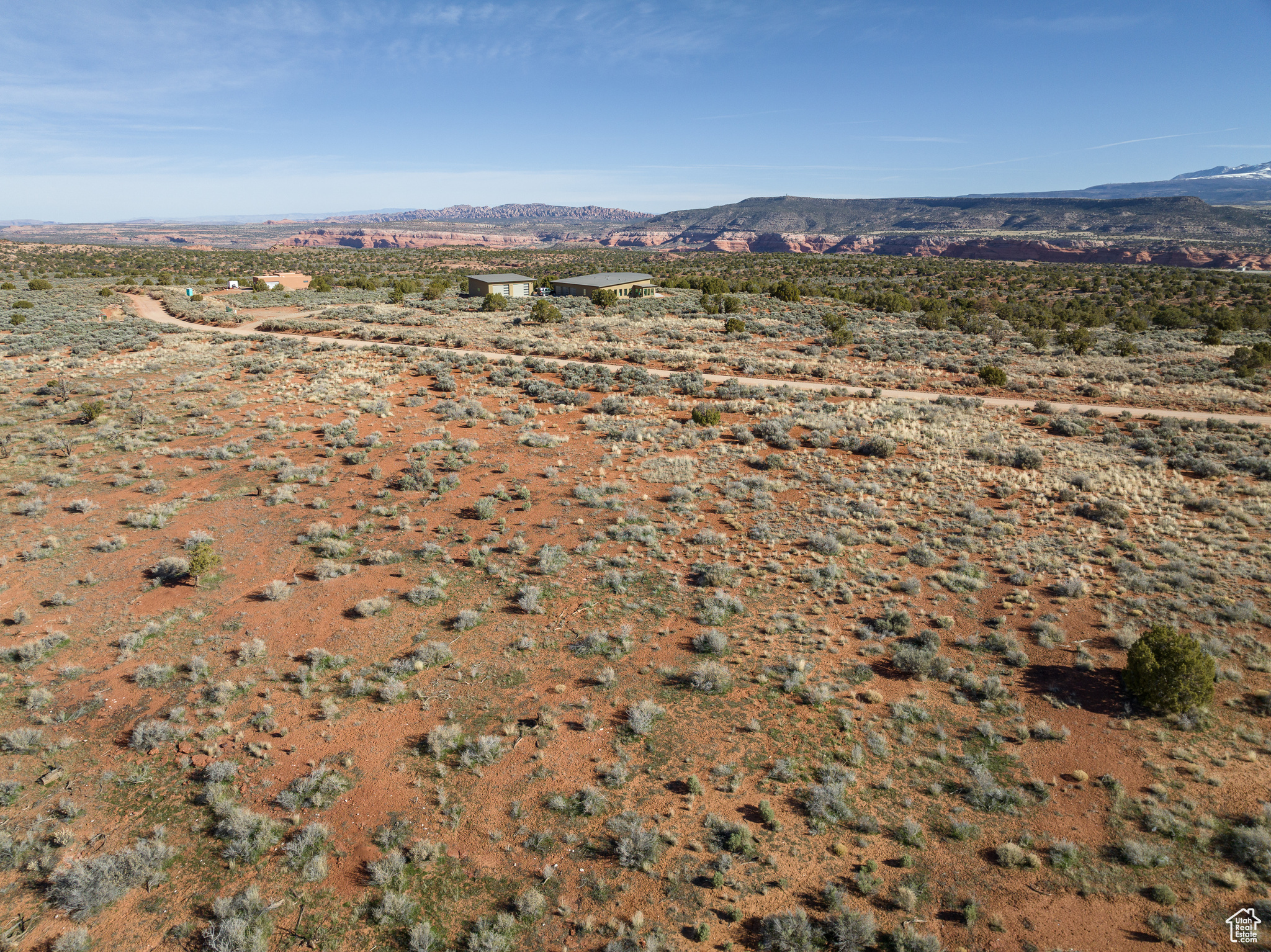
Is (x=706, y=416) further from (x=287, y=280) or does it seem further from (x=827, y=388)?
(x=287, y=280)

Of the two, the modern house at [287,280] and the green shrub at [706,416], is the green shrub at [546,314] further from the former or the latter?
the modern house at [287,280]

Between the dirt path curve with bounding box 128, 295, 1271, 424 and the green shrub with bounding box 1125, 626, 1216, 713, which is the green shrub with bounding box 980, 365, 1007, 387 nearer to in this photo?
the dirt path curve with bounding box 128, 295, 1271, 424

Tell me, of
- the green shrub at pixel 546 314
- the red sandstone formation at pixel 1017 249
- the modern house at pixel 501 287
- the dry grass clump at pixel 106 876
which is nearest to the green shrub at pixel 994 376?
the green shrub at pixel 546 314

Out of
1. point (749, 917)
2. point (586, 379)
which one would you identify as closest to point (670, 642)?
point (749, 917)

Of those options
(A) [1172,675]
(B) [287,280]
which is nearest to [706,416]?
(A) [1172,675]

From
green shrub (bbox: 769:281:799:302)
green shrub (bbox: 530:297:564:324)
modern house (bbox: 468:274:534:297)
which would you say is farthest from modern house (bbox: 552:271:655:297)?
green shrub (bbox: 769:281:799:302)

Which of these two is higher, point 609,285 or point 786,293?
point 609,285
